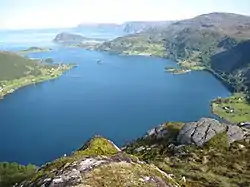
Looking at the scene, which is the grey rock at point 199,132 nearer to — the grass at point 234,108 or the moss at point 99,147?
the moss at point 99,147

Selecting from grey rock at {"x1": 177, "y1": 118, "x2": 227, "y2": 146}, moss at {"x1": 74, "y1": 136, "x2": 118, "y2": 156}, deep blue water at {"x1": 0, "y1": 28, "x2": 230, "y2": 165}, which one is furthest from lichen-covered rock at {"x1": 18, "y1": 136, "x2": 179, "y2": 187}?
deep blue water at {"x1": 0, "y1": 28, "x2": 230, "y2": 165}

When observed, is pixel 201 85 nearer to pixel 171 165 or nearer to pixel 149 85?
pixel 149 85

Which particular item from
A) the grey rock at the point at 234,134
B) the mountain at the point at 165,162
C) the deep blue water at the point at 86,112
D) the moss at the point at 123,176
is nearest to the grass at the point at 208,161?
the mountain at the point at 165,162

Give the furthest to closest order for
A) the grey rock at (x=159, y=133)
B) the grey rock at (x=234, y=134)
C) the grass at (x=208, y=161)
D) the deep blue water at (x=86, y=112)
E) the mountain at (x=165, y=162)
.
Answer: the deep blue water at (x=86, y=112), the grey rock at (x=159, y=133), the grey rock at (x=234, y=134), the grass at (x=208, y=161), the mountain at (x=165, y=162)

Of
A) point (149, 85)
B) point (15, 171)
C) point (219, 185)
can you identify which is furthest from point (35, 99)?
point (219, 185)

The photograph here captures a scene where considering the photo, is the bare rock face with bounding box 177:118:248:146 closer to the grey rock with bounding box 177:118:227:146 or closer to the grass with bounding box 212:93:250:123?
the grey rock with bounding box 177:118:227:146

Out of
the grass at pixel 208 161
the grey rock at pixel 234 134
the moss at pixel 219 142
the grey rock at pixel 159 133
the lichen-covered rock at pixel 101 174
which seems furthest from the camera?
the grey rock at pixel 159 133

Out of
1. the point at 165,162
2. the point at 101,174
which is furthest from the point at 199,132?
the point at 101,174

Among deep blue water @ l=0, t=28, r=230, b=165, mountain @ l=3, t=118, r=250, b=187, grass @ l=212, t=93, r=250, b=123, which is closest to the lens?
mountain @ l=3, t=118, r=250, b=187
